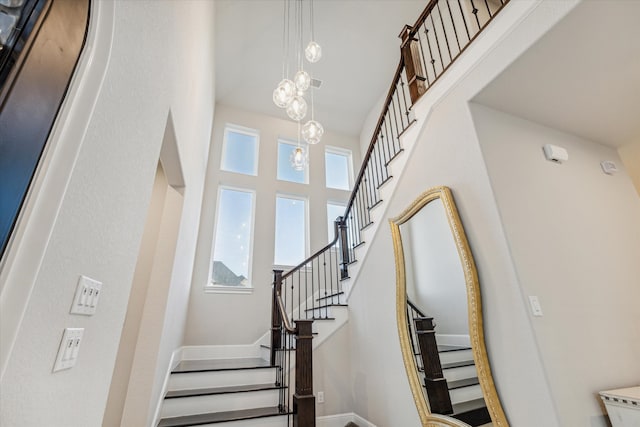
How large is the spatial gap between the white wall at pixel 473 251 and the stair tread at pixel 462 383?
145mm

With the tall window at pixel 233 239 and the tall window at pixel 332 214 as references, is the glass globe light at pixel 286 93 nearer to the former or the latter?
the tall window at pixel 233 239

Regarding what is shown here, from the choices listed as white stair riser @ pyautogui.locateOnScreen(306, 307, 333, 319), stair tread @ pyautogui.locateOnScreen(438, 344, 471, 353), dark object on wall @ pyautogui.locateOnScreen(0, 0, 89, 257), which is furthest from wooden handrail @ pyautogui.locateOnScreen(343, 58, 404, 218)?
dark object on wall @ pyautogui.locateOnScreen(0, 0, 89, 257)

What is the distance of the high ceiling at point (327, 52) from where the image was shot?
437cm

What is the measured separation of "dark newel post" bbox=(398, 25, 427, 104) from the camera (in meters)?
2.88

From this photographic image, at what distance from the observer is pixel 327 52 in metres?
5.05

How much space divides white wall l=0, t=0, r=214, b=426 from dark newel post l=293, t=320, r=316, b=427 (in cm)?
179

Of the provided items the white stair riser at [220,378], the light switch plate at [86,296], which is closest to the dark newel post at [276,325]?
the white stair riser at [220,378]

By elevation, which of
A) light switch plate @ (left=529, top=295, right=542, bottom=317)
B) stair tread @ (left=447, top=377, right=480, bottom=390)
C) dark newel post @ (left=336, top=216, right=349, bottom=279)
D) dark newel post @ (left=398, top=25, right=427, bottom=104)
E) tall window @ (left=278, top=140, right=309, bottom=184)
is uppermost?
tall window @ (left=278, top=140, right=309, bottom=184)

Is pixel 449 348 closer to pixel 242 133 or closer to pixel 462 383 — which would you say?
pixel 462 383

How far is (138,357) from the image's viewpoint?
2.13 meters

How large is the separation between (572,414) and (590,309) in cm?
69

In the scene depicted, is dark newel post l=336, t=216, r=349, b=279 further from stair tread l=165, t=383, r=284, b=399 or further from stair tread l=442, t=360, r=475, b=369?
stair tread l=442, t=360, r=475, b=369

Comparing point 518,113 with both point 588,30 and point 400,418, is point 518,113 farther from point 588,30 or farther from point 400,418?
point 400,418

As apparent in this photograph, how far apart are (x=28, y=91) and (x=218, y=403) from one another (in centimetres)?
296
